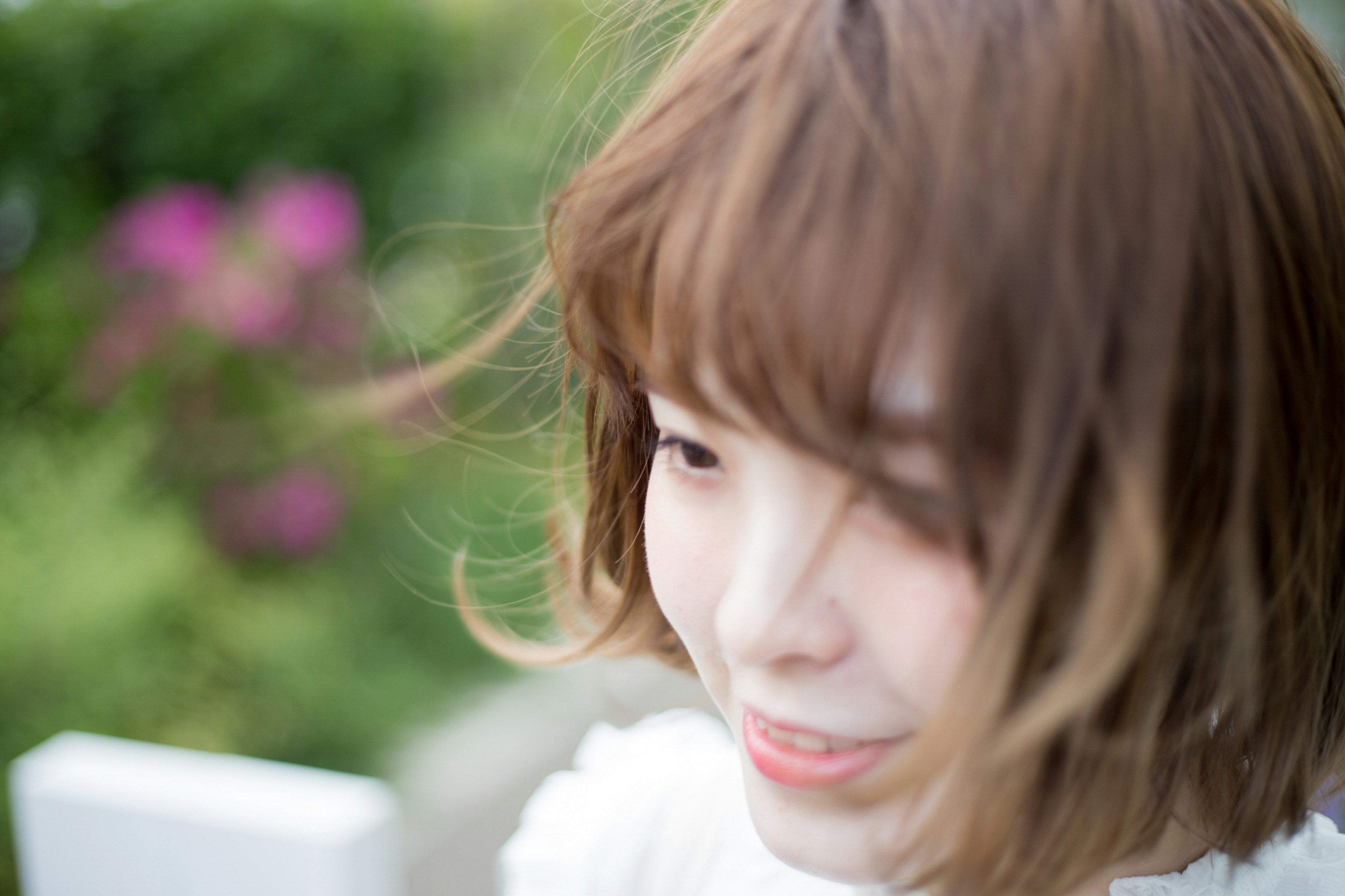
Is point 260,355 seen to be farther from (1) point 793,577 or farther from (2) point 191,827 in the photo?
(1) point 793,577

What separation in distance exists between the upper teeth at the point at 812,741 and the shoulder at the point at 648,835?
0.36m

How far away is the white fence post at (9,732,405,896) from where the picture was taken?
3.40 feet

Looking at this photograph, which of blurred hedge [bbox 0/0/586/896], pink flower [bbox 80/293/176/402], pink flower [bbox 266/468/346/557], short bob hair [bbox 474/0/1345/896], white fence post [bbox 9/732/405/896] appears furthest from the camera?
pink flower [bbox 266/468/346/557]

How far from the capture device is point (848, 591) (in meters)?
0.53

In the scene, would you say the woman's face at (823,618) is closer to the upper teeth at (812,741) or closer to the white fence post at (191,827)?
the upper teeth at (812,741)

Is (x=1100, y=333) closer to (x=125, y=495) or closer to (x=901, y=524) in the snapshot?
(x=901, y=524)

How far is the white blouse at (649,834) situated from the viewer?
92 centimetres

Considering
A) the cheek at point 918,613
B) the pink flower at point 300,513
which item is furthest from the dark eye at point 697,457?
the pink flower at point 300,513

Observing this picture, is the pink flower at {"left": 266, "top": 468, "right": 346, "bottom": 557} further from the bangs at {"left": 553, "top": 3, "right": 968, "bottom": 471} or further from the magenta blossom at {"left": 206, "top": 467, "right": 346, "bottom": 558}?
the bangs at {"left": 553, "top": 3, "right": 968, "bottom": 471}

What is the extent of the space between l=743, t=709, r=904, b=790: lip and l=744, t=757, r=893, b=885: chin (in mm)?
11

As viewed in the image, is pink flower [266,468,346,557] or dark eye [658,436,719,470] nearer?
dark eye [658,436,719,470]

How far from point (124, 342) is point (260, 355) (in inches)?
12.1

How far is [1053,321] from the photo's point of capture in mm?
457

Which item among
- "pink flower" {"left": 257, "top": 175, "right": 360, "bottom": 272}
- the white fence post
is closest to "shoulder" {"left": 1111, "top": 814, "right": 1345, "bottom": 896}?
the white fence post
